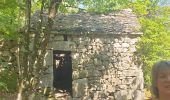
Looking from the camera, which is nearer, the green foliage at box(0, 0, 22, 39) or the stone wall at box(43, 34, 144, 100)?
the green foliage at box(0, 0, 22, 39)

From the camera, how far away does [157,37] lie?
14.9m

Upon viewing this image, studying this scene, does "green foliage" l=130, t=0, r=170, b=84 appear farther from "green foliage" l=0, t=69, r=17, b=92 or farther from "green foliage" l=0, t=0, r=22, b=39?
"green foliage" l=0, t=0, r=22, b=39

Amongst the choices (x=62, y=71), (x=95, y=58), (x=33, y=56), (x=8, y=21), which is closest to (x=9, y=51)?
(x=33, y=56)

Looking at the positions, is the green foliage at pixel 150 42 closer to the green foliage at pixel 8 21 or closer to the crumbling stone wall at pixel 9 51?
the crumbling stone wall at pixel 9 51

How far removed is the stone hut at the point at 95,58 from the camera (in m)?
9.69

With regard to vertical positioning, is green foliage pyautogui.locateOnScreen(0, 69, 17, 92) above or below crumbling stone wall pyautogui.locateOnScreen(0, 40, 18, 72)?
below

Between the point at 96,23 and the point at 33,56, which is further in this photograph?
the point at 96,23

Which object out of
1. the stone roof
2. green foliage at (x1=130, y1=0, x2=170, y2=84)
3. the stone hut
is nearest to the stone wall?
the stone hut

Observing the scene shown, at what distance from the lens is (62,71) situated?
11.6 metres

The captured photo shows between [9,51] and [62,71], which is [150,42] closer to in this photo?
[62,71]

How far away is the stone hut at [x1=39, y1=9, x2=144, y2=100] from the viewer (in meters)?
9.69

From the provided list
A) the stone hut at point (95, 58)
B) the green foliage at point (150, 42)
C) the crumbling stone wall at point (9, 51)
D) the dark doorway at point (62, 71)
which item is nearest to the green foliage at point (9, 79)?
the crumbling stone wall at point (9, 51)

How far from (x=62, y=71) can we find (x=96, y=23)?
2.05 m

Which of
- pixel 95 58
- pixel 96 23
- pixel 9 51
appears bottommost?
pixel 95 58
